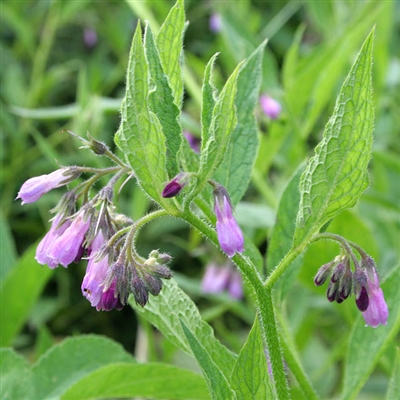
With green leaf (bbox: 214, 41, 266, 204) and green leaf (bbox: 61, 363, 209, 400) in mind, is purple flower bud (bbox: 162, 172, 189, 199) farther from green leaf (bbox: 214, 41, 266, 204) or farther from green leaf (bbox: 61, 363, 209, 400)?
green leaf (bbox: 61, 363, 209, 400)

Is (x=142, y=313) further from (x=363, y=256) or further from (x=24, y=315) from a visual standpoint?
(x=24, y=315)

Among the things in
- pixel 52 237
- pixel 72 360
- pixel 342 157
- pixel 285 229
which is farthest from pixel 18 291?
pixel 342 157

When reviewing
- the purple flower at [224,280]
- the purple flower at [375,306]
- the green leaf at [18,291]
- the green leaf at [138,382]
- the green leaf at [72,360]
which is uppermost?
the purple flower at [375,306]

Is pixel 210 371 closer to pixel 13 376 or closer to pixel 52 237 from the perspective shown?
pixel 52 237

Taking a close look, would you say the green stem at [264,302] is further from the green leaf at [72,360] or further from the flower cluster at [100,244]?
the green leaf at [72,360]

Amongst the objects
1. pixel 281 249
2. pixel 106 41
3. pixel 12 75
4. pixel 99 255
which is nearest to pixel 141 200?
pixel 281 249

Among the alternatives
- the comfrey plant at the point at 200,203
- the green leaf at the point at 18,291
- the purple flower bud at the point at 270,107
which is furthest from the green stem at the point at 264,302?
the purple flower bud at the point at 270,107
